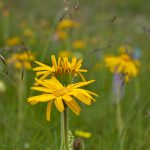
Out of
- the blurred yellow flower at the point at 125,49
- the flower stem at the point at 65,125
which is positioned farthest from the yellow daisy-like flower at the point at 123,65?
the flower stem at the point at 65,125

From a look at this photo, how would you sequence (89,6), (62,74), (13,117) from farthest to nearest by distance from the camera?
(89,6), (13,117), (62,74)

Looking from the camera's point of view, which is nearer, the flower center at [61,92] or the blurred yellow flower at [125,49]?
the flower center at [61,92]

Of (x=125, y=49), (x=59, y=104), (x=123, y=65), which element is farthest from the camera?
(x=123, y=65)

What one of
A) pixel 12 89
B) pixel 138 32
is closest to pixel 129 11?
pixel 138 32

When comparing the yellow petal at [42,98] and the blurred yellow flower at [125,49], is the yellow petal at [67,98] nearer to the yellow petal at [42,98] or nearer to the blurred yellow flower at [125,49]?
the yellow petal at [42,98]

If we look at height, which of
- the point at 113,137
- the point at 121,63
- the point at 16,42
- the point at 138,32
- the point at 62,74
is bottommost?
the point at 113,137

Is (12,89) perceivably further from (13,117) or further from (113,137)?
(113,137)

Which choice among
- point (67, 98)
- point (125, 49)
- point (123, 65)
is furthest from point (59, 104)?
point (123, 65)

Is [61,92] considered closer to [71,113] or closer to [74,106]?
[74,106]
